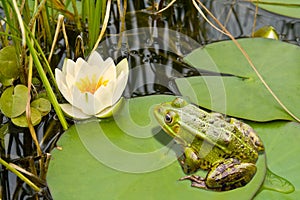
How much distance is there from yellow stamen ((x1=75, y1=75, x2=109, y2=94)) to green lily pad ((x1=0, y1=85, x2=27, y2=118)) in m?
0.33

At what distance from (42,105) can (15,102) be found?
6.1 inches

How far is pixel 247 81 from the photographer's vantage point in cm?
264

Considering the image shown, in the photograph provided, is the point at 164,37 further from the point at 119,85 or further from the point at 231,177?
the point at 231,177

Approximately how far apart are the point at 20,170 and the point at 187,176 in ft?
2.67

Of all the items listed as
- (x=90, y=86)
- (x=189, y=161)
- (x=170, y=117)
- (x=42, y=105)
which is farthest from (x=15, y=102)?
(x=189, y=161)

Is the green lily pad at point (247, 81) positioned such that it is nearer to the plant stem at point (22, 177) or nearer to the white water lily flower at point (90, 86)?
the white water lily flower at point (90, 86)

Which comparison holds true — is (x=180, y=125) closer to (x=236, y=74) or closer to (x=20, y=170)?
(x=236, y=74)

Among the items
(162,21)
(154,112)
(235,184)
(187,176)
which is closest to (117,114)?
(154,112)

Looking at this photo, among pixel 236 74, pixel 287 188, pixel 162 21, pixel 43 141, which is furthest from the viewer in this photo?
pixel 162 21

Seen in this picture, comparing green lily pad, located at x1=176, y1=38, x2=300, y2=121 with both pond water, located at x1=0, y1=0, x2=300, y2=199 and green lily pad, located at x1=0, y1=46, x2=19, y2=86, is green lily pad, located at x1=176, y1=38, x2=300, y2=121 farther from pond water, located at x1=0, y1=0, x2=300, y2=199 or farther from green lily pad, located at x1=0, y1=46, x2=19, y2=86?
green lily pad, located at x1=0, y1=46, x2=19, y2=86

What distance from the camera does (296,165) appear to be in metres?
2.19

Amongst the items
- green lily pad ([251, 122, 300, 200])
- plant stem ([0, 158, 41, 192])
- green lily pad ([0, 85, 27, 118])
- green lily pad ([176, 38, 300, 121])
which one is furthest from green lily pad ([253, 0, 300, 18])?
plant stem ([0, 158, 41, 192])

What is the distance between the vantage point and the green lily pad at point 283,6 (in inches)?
123

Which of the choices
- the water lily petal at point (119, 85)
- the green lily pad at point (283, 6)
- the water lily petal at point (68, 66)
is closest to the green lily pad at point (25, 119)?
the water lily petal at point (68, 66)
